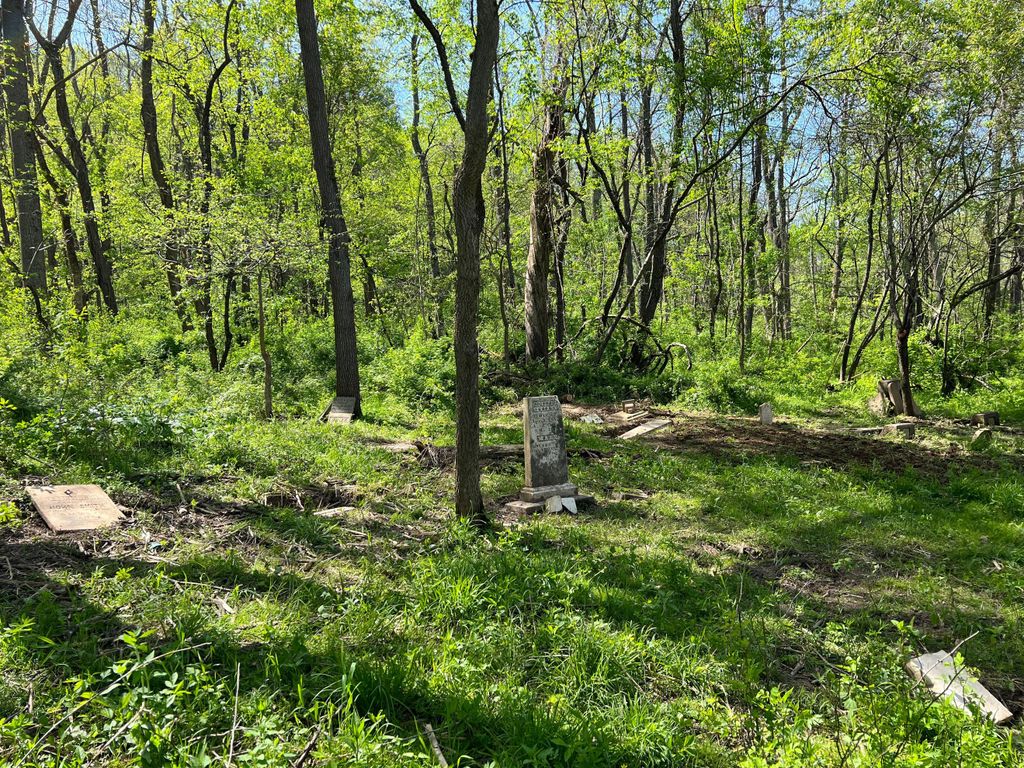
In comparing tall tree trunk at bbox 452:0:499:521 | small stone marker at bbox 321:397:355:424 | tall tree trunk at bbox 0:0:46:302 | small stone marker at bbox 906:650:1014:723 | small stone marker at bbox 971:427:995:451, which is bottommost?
small stone marker at bbox 906:650:1014:723

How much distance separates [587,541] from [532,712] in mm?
2881

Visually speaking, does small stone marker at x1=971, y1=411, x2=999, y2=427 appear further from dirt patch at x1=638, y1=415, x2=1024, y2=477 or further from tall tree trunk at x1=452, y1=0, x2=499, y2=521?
tall tree trunk at x1=452, y1=0, x2=499, y2=521

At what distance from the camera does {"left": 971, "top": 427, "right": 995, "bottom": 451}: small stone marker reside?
31.1 feet

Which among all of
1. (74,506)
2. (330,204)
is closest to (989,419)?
(330,204)

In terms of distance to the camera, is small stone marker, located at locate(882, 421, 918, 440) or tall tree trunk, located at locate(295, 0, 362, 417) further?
tall tree trunk, located at locate(295, 0, 362, 417)

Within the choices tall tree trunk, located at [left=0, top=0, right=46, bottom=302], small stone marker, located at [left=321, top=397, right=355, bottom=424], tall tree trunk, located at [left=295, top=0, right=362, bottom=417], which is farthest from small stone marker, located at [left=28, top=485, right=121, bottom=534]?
tall tree trunk, located at [left=0, top=0, right=46, bottom=302]

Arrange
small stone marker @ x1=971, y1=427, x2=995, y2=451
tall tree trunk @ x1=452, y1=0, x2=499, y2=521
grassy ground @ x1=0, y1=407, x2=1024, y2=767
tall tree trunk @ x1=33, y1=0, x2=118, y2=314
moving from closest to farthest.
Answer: grassy ground @ x1=0, y1=407, x2=1024, y2=767 → tall tree trunk @ x1=452, y1=0, x2=499, y2=521 → small stone marker @ x1=971, y1=427, x2=995, y2=451 → tall tree trunk @ x1=33, y1=0, x2=118, y2=314

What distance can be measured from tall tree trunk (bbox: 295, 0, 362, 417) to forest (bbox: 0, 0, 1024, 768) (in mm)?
59

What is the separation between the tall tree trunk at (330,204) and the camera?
10.9 m

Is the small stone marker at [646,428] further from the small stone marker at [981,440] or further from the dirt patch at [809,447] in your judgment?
the small stone marker at [981,440]

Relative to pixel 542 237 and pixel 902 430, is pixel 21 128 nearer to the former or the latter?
pixel 542 237

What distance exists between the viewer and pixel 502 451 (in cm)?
886

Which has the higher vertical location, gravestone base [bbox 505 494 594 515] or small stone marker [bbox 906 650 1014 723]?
gravestone base [bbox 505 494 594 515]

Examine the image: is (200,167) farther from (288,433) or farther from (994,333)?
(994,333)
